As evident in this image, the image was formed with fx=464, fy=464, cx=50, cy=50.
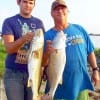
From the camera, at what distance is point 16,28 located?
5.44m

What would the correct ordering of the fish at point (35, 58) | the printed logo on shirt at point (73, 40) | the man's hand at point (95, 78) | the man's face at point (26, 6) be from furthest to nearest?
the man's hand at point (95, 78) → the man's face at point (26, 6) → the printed logo on shirt at point (73, 40) → the fish at point (35, 58)

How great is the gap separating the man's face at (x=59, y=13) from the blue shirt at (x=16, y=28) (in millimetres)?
294

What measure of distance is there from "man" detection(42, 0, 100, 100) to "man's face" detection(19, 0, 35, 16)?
9.8 inches

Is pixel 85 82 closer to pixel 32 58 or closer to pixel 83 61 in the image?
pixel 83 61

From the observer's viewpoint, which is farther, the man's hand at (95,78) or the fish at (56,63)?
the man's hand at (95,78)

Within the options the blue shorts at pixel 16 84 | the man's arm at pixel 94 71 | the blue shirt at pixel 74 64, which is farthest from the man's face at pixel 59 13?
the blue shorts at pixel 16 84

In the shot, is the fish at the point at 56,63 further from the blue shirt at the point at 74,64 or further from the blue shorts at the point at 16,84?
the blue shorts at the point at 16,84

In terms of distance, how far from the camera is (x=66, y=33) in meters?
5.35

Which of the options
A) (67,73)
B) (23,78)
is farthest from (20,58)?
(67,73)

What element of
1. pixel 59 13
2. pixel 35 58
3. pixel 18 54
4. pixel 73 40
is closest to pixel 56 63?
pixel 35 58

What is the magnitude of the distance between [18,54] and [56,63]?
0.51m

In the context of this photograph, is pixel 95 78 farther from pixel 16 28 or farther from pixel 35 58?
pixel 16 28

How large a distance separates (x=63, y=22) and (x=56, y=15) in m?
0.11

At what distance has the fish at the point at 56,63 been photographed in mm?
5090
